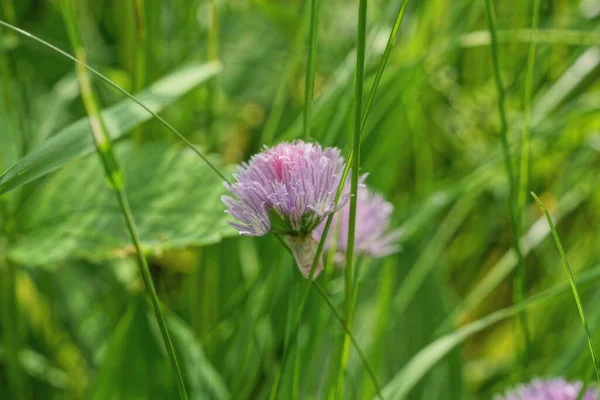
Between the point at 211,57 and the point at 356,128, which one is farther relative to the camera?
the point at 211,57

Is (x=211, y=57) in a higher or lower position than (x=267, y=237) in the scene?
higher

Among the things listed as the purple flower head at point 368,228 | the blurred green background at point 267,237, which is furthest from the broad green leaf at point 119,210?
the purple flower head at point 368,228

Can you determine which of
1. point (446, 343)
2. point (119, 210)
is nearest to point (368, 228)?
point (446, 343)

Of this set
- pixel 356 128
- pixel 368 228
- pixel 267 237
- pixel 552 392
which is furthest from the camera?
pixel 267 237

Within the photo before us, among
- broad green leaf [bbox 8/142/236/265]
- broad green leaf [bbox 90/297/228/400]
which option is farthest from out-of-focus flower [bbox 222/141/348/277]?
broad green leaf [bbox 90/297/228/400]

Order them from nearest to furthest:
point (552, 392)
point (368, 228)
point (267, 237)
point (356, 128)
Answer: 1. point (356, 128)
2. point (552, 392)
3. point (368, 228)
4. point (267, 237)

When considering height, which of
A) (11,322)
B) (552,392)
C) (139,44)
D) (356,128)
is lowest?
(552,392)

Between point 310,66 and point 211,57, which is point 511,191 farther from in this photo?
point 211,57
